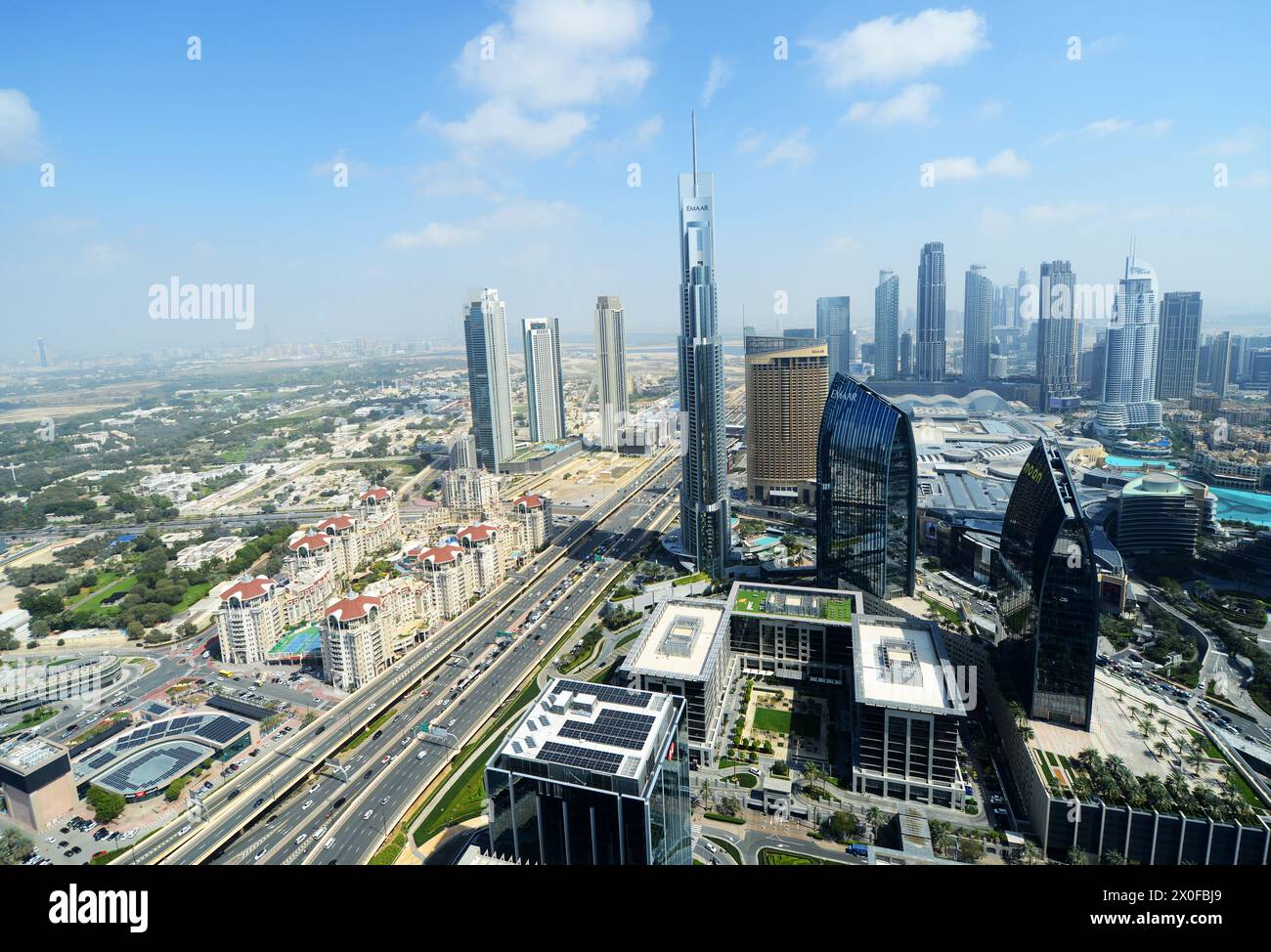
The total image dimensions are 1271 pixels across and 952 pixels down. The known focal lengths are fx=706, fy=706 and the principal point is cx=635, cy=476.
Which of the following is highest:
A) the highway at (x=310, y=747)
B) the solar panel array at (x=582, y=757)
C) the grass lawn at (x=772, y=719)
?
the solar panel array at (x=582, y=757)

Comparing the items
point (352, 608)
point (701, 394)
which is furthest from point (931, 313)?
point (352, 608)

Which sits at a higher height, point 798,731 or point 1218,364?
point 1218,364

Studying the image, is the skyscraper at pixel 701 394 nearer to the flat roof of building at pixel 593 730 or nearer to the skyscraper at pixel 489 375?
the flat roof of building at pixel 593 730

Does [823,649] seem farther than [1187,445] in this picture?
No

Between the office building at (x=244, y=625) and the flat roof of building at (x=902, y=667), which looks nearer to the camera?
the flat roof of building at (x=902, y=667)

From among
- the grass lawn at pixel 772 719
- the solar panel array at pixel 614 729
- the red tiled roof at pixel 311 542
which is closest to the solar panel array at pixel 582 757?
the solar panel array at pixel 614 729

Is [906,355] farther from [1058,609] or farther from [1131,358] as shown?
[1058,609]

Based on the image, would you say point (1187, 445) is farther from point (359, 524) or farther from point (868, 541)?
point (359, 524)
